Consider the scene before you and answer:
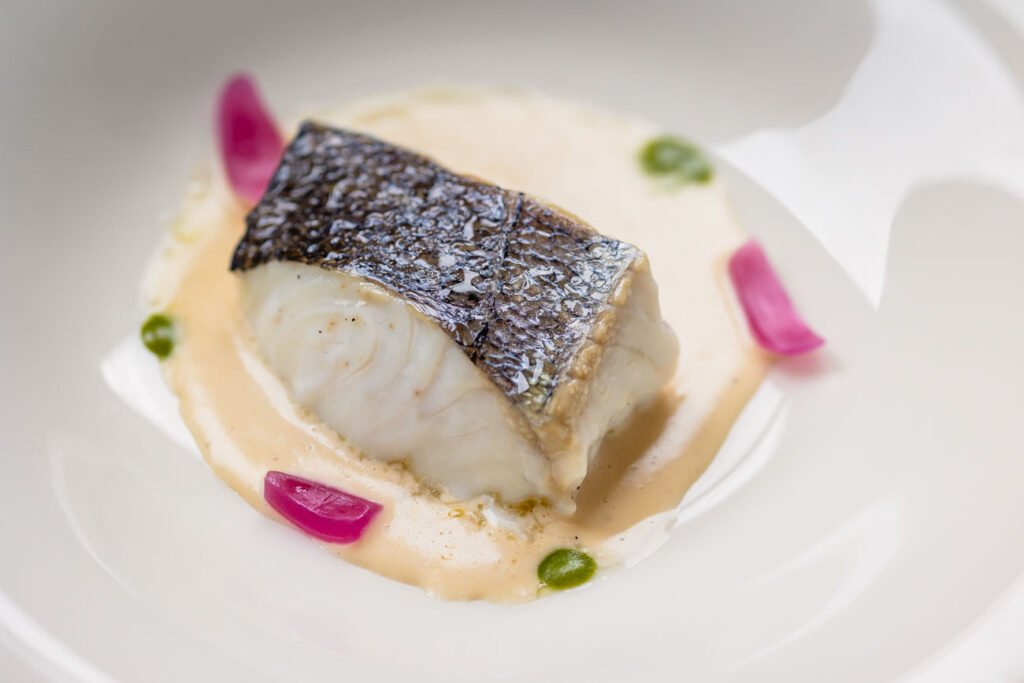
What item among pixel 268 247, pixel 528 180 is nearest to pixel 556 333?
pixel 268 247

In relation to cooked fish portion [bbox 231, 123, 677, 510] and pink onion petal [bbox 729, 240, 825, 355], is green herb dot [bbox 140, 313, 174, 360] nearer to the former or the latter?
cooked fish portion [bbox 231, 123, 677, 510]

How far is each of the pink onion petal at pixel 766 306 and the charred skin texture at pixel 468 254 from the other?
637 mm

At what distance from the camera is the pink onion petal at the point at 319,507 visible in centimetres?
253

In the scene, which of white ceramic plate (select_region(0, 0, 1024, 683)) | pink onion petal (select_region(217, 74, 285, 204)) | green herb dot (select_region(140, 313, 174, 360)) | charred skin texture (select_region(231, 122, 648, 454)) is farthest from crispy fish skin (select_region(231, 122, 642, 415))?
white ceramic plate (select_region(0, 0, 1024, 683))

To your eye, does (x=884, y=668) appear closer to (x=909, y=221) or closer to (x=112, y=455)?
(x=909, y=221)

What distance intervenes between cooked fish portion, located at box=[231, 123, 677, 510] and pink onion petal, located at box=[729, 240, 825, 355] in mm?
402

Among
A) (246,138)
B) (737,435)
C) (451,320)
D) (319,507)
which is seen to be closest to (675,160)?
(737,435)

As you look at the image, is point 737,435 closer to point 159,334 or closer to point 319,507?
point 319,507

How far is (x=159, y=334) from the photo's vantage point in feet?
9.78

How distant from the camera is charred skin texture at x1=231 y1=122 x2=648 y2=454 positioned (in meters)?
2.37

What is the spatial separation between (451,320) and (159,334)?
42.6 inches

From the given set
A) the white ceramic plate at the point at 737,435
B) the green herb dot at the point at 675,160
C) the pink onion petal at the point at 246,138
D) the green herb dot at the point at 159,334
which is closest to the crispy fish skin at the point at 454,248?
the green herb dot at the point at 159,334

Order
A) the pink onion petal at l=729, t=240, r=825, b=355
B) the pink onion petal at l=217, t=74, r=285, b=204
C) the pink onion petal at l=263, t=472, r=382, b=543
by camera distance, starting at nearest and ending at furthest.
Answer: the pink onion petal at l=263, t=472, r=382, b=543 → the pink onion petal at l=729, t=240, r=825, b=355 → the pink onion petal at l=217, t=74, r=285, b=204

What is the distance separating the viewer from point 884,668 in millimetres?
2088
